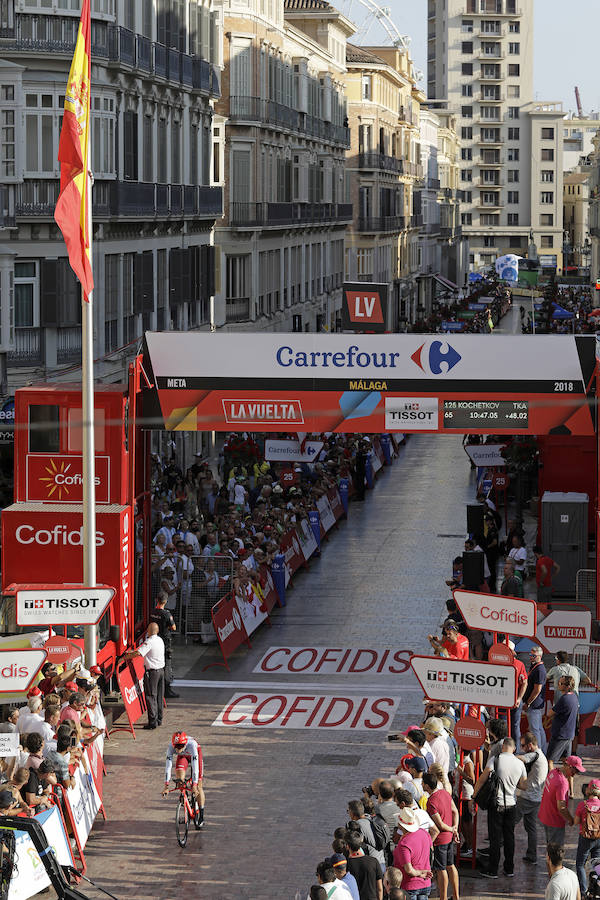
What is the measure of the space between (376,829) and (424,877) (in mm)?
578

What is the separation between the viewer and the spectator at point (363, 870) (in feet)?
46.1

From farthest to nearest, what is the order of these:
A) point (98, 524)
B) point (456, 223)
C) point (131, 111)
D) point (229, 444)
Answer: point (456, 223)
point (229, 444)
point (131, 111)
point (98, 524)

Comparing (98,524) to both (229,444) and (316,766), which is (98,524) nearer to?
(316,766)

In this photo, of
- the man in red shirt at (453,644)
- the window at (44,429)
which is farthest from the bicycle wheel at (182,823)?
the window at (44,429)

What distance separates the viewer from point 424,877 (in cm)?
1468

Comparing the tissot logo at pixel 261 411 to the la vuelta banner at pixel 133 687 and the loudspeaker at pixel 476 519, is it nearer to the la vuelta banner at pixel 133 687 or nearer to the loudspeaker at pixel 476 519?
the la vuelta banner at pixel 133 687

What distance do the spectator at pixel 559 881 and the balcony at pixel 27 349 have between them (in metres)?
21.3

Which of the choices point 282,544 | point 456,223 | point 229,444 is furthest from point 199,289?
point 456,223

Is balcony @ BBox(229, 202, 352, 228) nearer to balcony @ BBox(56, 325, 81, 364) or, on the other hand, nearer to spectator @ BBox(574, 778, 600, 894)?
balcony @ BBox(56, 325, 81, 364)

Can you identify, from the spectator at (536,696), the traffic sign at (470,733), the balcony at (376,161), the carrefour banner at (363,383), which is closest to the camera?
the traffic sign at (470,733)

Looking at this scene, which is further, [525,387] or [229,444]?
[229,444]

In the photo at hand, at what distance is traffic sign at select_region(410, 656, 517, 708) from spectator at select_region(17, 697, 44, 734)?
13.0 feet

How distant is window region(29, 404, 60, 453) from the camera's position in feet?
77.0

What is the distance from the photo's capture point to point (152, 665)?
21578 millimetres
